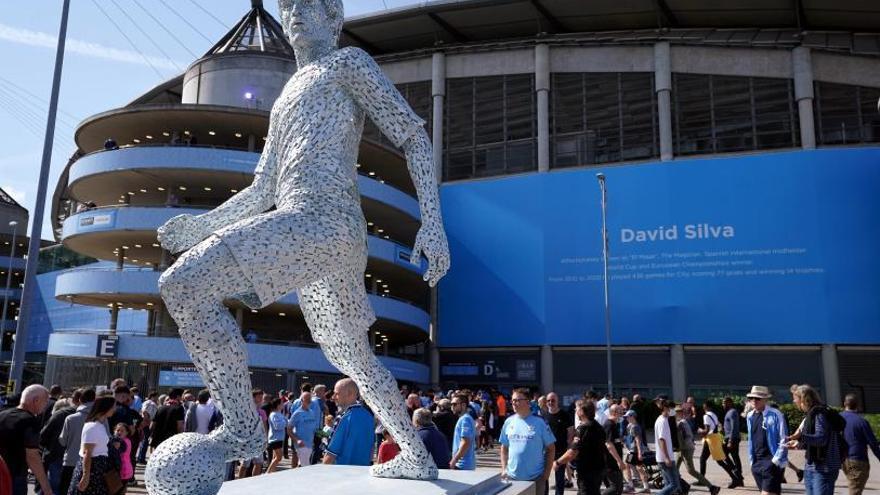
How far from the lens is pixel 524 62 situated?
31938 mm

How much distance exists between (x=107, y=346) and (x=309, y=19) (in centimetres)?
2278

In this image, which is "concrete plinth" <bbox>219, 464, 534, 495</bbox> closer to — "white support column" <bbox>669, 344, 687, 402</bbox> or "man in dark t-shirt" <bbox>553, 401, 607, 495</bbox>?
"man in dark t-shirt" <bbox>553, 401, 607, 495</bbox>

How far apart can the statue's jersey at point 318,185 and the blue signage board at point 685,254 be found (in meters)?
24.8

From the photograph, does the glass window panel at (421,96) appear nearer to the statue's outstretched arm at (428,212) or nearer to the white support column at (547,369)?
the white support column at (547,369)

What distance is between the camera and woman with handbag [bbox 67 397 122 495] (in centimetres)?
567

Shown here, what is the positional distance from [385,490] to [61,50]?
1431 cm

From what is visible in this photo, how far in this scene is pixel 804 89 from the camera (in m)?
28.4

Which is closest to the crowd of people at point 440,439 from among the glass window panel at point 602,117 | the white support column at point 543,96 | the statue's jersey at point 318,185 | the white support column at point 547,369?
the statue's jersey at point 318,185

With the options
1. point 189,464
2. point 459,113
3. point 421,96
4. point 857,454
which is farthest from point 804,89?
point 189,464

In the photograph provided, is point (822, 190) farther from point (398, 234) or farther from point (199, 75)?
point (199, 75)

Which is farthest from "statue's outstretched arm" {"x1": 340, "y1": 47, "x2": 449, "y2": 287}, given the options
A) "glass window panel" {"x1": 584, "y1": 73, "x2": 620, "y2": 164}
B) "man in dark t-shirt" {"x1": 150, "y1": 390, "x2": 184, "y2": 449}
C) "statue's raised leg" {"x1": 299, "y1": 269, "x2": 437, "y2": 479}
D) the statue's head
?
"glass window panel" {"x1": 584, "y1": 73, "x2": 620, "y2": 164}

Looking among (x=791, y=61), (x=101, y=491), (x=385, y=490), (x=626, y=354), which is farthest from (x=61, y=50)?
(x=791, y=61)

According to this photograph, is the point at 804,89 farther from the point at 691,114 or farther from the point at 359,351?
the point at 359,351

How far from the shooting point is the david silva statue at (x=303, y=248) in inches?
115
